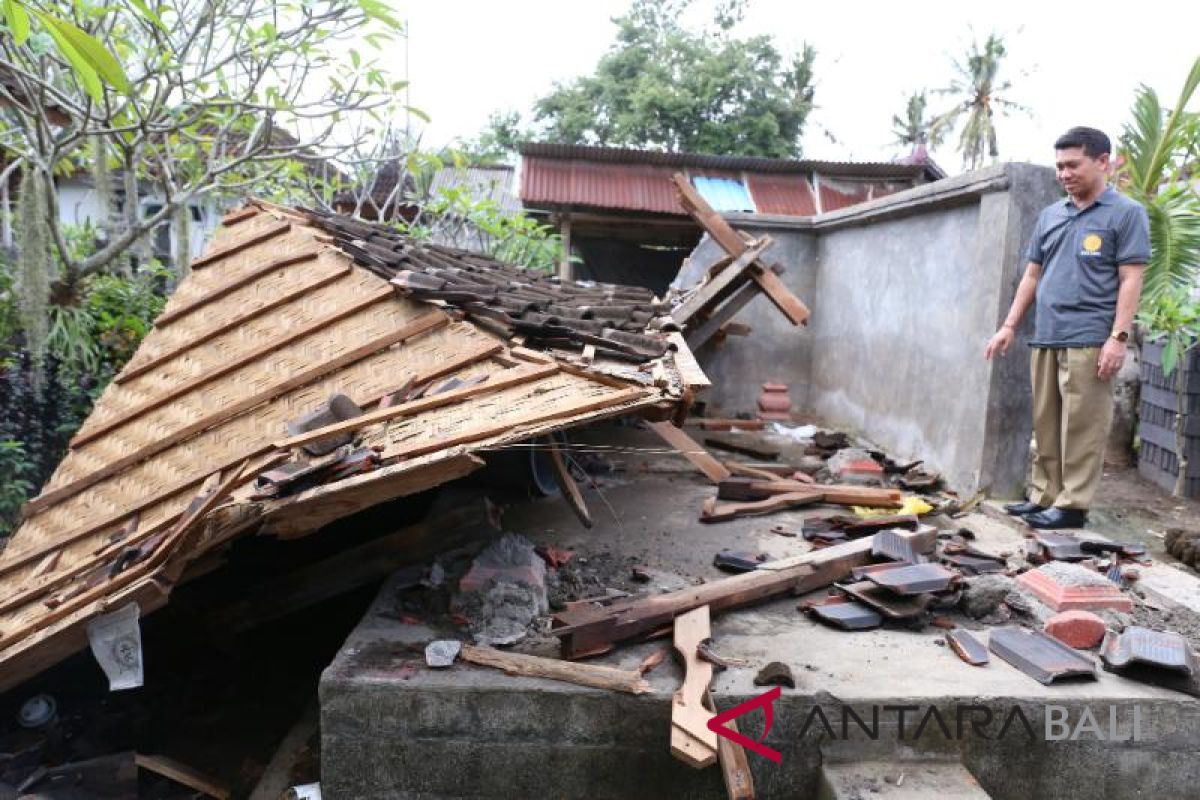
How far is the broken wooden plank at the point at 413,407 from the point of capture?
262 cm

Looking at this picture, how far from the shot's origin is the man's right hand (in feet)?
14.4

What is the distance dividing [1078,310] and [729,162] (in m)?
9.86

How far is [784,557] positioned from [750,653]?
1.12 m

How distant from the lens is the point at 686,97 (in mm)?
23828

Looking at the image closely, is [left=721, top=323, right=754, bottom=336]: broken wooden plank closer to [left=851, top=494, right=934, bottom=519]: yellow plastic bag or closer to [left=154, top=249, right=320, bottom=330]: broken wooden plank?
[left=851, top=494, right=934, bottom=519]: yellow plastic bag

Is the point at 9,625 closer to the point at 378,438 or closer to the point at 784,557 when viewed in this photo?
the point at 378,438

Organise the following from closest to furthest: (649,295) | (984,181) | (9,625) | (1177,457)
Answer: (9,625) → (984,181) → (1177,457) → (649,295)

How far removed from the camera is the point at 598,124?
26031 millimetres

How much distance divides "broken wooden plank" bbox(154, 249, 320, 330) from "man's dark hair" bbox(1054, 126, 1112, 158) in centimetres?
398

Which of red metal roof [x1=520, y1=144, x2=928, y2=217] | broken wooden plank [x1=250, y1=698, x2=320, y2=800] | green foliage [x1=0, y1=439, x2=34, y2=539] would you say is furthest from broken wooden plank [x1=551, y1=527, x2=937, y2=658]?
red metal roof [x1=520, y1=144, x2=928, y2=217]

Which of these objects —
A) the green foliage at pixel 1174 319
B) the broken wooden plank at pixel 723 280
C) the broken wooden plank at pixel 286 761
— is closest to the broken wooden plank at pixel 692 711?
the broken wooden plank at pixel 286 761

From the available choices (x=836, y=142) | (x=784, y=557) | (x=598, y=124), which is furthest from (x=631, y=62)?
(x=784, y=557)

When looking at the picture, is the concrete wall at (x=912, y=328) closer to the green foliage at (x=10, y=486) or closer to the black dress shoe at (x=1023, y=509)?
the black dress shoe at (x=1023, y=509)

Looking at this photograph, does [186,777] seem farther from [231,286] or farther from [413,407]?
[231,286]
